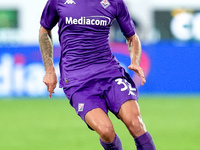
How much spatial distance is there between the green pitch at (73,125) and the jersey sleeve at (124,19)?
2599 mm

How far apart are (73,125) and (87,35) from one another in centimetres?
553

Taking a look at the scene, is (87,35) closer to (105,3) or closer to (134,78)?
(105,3)

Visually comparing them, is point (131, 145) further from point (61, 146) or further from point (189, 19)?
point (189, 19)

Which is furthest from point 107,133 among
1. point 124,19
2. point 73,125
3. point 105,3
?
point 73,125

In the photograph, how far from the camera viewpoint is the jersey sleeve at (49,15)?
6.21m

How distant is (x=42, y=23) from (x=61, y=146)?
283 cm

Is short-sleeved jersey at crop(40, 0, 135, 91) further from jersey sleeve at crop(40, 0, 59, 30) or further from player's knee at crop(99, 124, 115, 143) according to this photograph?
player's knee at crop(99, 124, 115, 143)

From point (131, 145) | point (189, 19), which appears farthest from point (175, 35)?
point (131, 145)

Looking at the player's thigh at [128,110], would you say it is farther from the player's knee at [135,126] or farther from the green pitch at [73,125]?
the green pitch at [73,125]

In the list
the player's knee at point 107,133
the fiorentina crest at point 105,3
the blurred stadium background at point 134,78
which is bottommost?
the blurred stadium background at point 134,78

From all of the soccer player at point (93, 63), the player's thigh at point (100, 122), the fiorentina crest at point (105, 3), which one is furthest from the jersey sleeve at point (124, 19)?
the player's thigh at point (100, 122)

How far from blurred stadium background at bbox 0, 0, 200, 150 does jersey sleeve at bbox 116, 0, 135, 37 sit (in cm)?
261

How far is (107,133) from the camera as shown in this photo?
581cm

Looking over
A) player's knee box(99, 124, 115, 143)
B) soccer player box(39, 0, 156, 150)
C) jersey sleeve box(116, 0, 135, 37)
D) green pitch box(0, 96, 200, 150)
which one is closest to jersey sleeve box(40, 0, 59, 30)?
soccer player box(39, 0, 156, 150)
